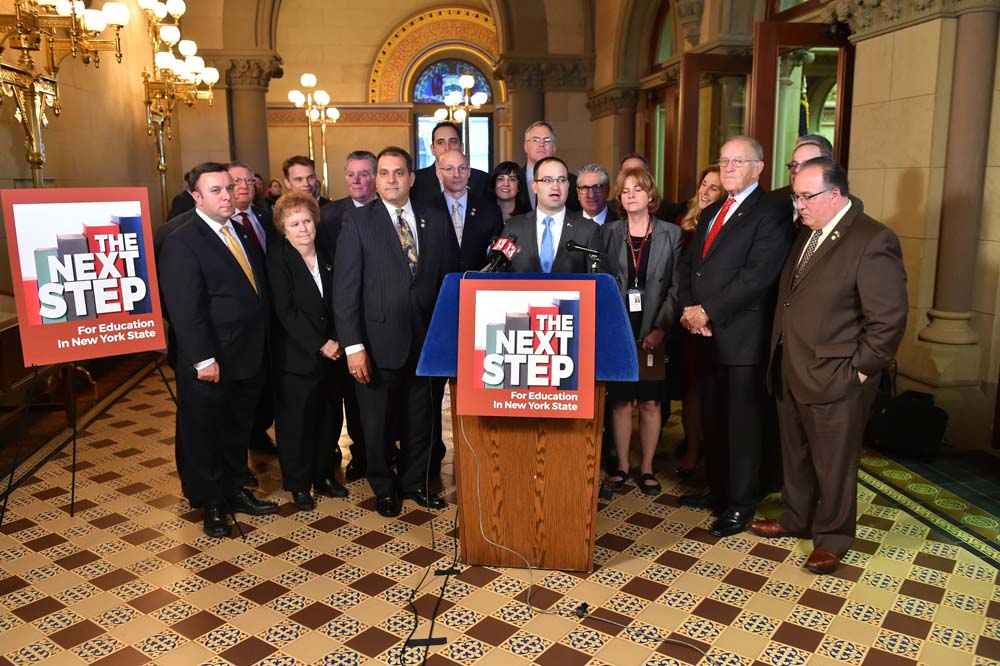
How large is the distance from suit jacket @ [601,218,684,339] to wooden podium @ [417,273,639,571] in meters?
0.96

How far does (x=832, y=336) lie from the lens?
9.68ft

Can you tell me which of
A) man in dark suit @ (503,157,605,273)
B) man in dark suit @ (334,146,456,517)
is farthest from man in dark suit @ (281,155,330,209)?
man in dark suit @ (503,157,605,273)

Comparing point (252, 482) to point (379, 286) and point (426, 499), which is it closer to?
point (426, 499)

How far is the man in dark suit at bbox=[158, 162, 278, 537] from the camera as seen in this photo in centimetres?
326

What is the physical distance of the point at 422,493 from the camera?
12.6ft

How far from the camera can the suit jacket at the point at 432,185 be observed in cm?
438

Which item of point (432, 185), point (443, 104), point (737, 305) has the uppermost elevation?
point (443, 104)

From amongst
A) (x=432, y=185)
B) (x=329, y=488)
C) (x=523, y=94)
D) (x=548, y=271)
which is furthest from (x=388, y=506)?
(x=523, y=94)

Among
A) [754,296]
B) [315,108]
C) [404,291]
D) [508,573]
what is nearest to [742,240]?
[754,296]

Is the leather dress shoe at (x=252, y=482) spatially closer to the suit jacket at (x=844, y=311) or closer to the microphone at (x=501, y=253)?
the microphone at (x=501, y=253)

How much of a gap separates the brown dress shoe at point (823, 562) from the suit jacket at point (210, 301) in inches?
101

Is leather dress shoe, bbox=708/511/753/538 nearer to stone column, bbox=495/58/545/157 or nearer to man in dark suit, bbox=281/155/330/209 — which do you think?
man in dark suit, bbox=281/155/330/209

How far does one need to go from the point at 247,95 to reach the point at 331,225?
24.1ft

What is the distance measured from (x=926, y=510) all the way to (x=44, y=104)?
20.9ft
